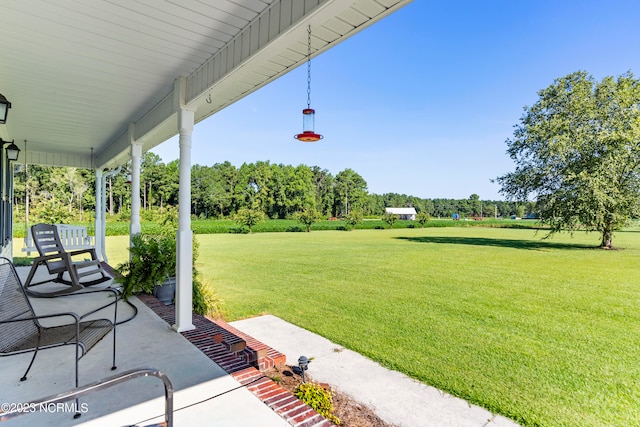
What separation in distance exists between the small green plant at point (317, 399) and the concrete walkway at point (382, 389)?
37 centimetres

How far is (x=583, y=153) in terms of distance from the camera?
14.7m

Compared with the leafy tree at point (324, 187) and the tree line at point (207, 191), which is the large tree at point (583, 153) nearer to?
the tree line at point (207, 191)

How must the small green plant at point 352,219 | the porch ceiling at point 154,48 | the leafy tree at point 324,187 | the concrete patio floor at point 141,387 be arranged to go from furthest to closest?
the leafy tree at point 324,187 < the small green plant at point 352,219 < the porch ceiling at point 154,48 < the concrete patio floor at point 141,387

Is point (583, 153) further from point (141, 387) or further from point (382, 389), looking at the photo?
point (141, 387)

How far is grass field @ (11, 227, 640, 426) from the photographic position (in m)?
2.86

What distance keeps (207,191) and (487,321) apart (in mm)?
38439

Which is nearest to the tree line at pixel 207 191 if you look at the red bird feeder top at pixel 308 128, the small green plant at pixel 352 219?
the small green plant at pixel 352 219

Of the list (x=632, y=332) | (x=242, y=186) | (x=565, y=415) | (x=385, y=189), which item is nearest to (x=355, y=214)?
(x=242, y=186)

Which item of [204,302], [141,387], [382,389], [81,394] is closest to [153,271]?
[204,302]

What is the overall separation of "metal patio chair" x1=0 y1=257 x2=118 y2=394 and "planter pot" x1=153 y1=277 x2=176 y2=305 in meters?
1.85

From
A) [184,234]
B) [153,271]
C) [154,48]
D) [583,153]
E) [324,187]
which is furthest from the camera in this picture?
[324,187]

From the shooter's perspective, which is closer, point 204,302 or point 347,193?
point 204,302

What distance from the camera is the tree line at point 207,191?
1035 inches

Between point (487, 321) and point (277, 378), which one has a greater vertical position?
point (277, 378)
